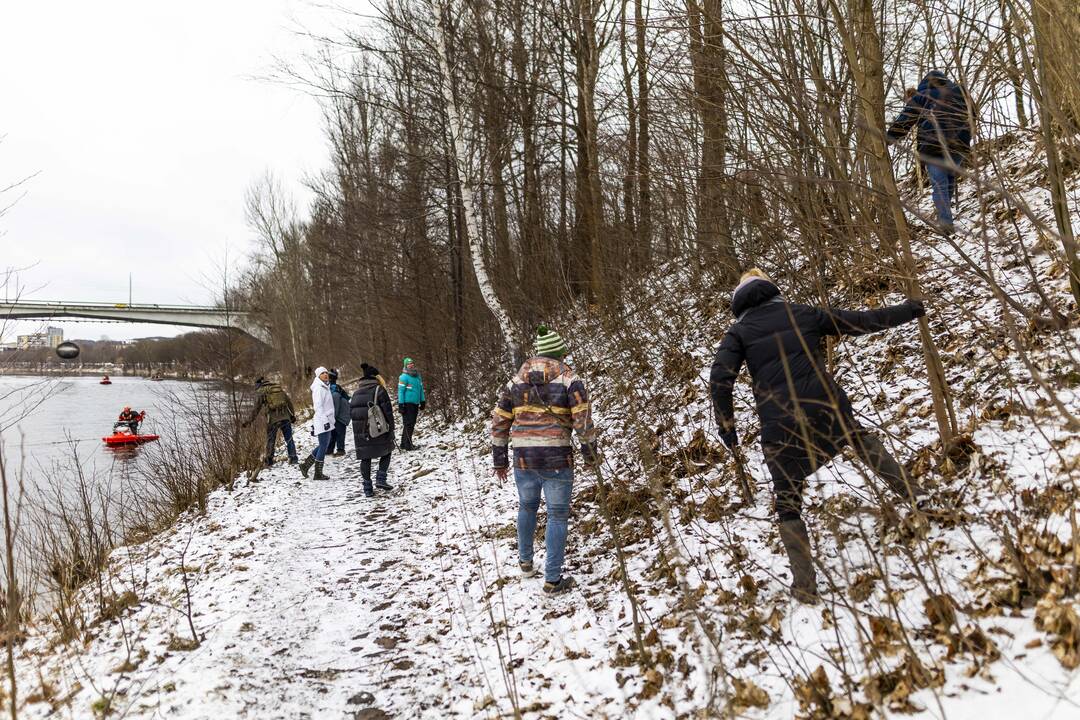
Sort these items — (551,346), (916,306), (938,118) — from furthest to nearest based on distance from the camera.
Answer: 1. (551,346)
2. (938,118)
3. (916,306)

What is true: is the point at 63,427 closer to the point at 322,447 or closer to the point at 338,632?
the point at 322,447

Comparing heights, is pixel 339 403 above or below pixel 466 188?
below

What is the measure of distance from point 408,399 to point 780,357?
29.3 ft

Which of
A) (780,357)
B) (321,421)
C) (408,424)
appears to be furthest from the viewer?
(408,424)

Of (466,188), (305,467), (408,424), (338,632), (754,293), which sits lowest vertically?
(338,632)

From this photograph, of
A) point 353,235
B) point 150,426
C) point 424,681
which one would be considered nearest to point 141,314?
point 150,426

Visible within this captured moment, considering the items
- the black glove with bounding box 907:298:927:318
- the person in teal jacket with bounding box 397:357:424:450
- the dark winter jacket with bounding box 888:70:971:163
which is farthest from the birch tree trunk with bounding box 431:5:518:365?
the black glove with bounding box 907:298:927:318

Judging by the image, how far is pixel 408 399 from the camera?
1116cm

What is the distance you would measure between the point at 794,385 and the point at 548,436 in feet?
5.96

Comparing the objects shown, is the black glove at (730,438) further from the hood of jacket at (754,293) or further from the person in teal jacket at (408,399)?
the person in teal jacket at (408,399)

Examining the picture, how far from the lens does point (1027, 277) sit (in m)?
5.06

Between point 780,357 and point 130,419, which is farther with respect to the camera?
point 130,419

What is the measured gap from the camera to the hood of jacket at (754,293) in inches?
131

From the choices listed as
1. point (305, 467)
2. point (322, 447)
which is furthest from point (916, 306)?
point (305, 467)
